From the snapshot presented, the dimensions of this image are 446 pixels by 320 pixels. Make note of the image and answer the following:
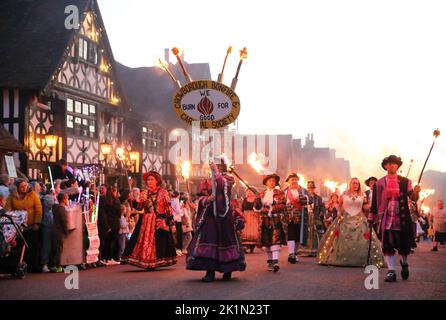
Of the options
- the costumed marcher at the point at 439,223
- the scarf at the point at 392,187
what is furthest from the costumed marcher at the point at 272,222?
the costumed marcher at the point at 439,223

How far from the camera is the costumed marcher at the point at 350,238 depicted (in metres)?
15.6

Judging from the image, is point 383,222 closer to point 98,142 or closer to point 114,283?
point 114,283

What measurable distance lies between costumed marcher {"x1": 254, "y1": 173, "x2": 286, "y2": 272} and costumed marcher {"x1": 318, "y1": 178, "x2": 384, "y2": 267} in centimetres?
205

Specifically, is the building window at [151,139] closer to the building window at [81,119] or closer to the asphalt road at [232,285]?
the building window at [81,119]

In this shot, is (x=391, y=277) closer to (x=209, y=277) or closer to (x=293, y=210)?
(x=209, y=277)

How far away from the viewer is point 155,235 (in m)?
14.3

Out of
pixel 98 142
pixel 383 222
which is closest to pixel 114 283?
pixel 383 222

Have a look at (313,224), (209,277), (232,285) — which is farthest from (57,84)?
(232,285)

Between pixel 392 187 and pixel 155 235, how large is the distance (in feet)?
14.9

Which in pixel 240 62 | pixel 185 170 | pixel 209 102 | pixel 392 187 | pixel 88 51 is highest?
pixel 88 51

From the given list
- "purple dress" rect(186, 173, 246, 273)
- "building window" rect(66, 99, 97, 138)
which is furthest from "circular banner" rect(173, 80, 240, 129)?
"building window" rect(66, 99, 97, 138)

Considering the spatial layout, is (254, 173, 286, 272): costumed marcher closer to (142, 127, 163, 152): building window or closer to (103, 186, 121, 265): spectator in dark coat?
(103, 186, 121, 265): spectator in dark coat

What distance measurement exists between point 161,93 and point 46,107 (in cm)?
2307

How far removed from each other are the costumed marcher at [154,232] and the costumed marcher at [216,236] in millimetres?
2147
